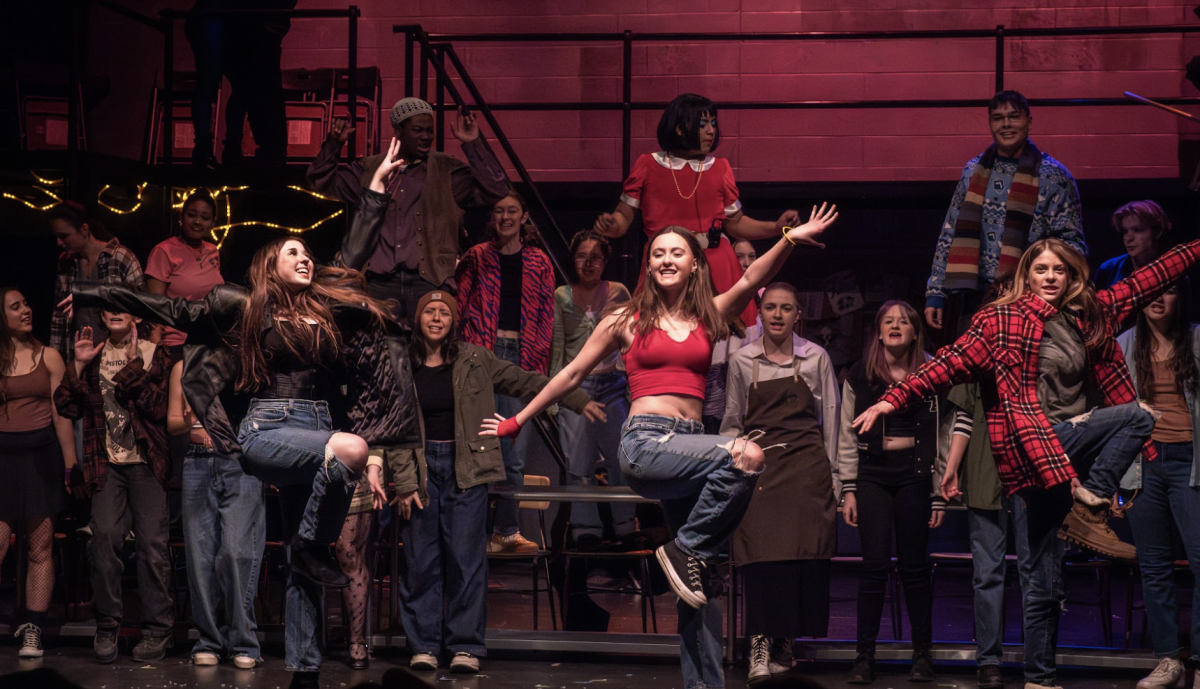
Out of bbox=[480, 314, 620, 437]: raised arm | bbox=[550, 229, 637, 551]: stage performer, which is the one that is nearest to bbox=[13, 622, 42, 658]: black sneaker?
bbox=[550, 229, 637, 551]: stage performer

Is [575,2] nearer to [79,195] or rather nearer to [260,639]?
[79,195]

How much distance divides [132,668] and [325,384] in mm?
1660

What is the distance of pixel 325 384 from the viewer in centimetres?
516

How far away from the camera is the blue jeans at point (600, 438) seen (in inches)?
265

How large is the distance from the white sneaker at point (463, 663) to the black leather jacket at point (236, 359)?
1002mm

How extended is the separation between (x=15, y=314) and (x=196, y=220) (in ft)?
4.22

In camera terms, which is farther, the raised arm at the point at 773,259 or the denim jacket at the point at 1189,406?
the denim jacket at the point at 1189,406

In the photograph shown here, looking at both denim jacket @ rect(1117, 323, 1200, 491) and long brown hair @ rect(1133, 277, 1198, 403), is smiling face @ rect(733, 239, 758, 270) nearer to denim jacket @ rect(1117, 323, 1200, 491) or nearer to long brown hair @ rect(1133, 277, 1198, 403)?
denim jacket @ rect(1117, 323, 1200, 491)

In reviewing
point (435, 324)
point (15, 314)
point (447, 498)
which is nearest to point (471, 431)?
point (447, 498)

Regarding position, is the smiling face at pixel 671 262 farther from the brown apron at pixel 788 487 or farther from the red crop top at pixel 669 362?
the brown apron at pixel 788 487

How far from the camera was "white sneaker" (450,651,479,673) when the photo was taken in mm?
5676

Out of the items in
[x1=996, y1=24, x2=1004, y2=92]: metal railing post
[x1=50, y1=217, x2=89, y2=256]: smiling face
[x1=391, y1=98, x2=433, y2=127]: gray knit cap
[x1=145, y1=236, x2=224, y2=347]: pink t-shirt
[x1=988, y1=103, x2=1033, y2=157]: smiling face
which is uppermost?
[x1=996, y1=24, x2=1004, y2=92]: metal railing post

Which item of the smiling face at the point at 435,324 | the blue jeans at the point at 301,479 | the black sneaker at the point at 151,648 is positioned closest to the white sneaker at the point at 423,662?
the blue jeans at the point at 301,479

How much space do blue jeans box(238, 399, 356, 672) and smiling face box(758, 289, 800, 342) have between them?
1.91 m
